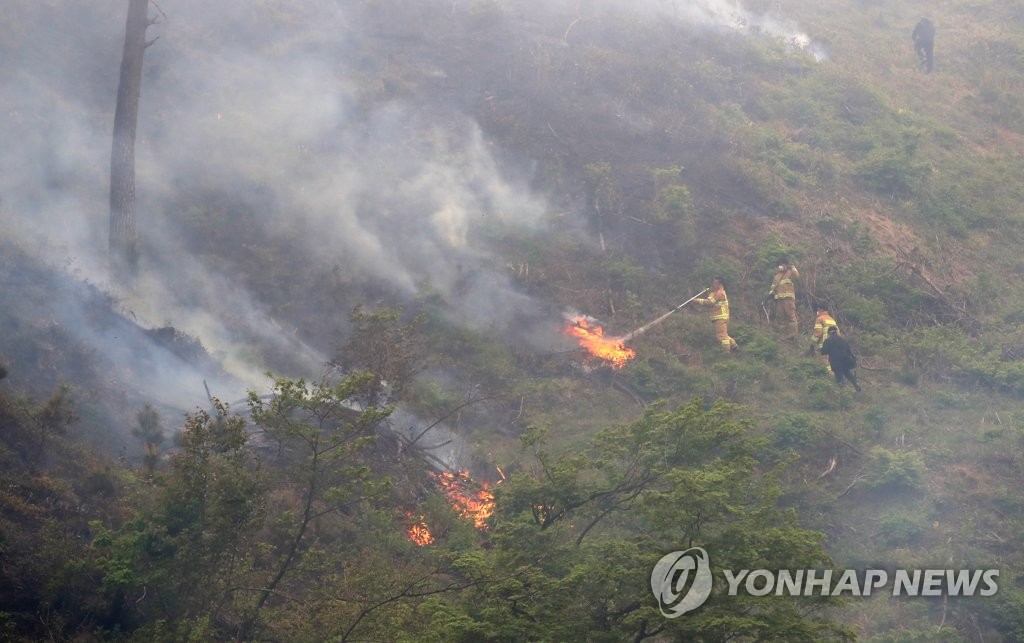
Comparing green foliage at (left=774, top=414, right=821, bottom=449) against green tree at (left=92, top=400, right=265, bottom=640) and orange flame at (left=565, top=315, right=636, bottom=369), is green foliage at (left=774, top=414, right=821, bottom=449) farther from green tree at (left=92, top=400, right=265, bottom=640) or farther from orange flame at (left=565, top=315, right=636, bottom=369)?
green tree at (left=92, top=400, right=265, bottom=640)

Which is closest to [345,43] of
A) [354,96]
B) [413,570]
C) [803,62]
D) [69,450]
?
[354,96]

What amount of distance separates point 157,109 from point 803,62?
1791 centimetres

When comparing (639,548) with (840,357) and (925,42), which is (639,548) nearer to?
(840,357)

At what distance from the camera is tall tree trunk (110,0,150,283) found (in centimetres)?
1538

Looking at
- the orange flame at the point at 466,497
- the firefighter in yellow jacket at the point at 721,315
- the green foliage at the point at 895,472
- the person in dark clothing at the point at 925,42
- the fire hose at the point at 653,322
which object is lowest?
the orange flame at the point at 466,497

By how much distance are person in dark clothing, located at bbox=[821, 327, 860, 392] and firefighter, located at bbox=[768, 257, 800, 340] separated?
4.30ft

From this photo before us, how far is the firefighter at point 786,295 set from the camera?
16.3 meters

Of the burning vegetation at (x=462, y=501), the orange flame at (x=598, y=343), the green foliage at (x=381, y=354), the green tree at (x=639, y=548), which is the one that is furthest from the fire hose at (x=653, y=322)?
the green tree at (x=639, y=548)

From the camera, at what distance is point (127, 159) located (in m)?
16.2

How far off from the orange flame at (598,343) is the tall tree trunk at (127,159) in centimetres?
816

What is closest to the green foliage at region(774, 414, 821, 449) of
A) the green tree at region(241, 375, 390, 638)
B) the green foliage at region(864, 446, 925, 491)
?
the green foliage at region(864, 446, 925, 491)

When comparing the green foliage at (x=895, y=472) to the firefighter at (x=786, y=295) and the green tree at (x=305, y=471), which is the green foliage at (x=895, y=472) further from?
the green tree at (x=305, y=471)

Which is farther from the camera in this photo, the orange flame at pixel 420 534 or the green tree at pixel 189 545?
the orange flame at pixel 420 534

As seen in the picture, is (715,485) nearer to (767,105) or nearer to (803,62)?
(767,105)
